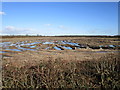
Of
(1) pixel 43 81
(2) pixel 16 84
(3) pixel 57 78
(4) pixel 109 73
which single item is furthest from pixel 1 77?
(4) pixel 109 73

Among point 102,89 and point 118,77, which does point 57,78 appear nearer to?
point 102,89

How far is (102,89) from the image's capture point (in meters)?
3.82

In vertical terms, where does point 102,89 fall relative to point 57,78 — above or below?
below

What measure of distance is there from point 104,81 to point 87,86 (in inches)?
27.5

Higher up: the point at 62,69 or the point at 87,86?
the point at 62,69

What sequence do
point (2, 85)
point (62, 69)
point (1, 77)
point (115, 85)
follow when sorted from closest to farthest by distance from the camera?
1. point (115, 85)
2. point (2, 85)
3. point (1, 77)
4. point (62, 69)

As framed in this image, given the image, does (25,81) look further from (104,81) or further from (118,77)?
(118,77)

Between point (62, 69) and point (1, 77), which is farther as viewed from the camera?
point (62, 69)

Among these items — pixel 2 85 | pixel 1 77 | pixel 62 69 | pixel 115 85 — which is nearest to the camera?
pixel 115 85

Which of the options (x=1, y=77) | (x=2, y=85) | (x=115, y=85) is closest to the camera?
(x=115, y=85)

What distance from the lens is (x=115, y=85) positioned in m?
3.80

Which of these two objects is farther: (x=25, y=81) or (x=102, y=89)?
(x=25, y=81)

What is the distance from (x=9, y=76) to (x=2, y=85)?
0.45 metres

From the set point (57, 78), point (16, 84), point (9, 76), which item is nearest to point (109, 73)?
point (57, 78)
